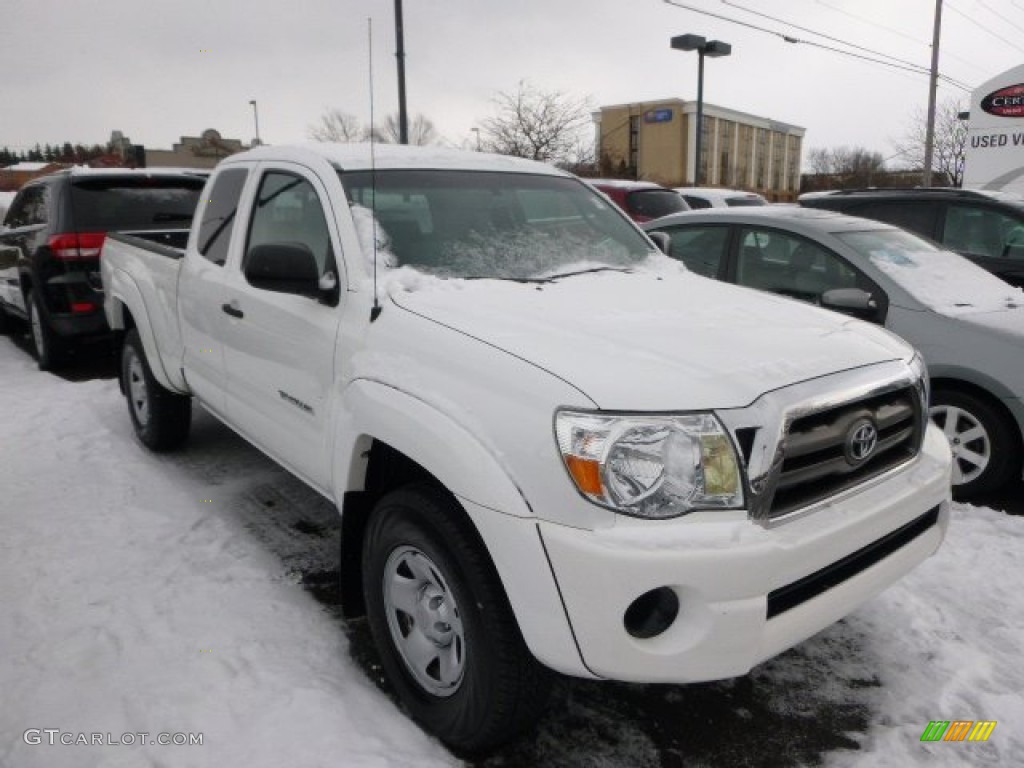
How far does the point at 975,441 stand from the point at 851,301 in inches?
41.0

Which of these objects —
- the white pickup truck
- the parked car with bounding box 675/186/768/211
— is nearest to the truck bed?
the white pickup truck

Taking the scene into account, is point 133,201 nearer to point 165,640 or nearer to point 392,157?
point 392,157

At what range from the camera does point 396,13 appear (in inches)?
406

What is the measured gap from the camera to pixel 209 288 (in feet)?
13.0

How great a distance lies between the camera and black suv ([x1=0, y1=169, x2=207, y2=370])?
680 cm

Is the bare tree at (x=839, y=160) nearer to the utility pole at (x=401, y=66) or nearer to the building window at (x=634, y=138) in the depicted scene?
the building window at (x=634, y=138)

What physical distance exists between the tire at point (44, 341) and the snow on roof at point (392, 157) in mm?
4078

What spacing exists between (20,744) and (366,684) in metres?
1.06

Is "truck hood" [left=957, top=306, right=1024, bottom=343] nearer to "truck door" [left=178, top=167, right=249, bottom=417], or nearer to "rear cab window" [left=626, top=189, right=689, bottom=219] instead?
"truck door" [left=178, top=167, right=249, bottom=417]

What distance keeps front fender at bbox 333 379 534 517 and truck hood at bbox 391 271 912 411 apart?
282 millimetres

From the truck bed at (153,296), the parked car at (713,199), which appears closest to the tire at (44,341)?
the truck bed at (153,296)

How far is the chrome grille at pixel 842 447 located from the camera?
7.25 ft

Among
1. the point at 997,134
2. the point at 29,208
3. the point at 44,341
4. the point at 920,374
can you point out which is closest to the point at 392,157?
the point at 920,374

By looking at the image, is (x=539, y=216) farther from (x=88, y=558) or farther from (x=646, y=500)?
(x=88, y=558)
